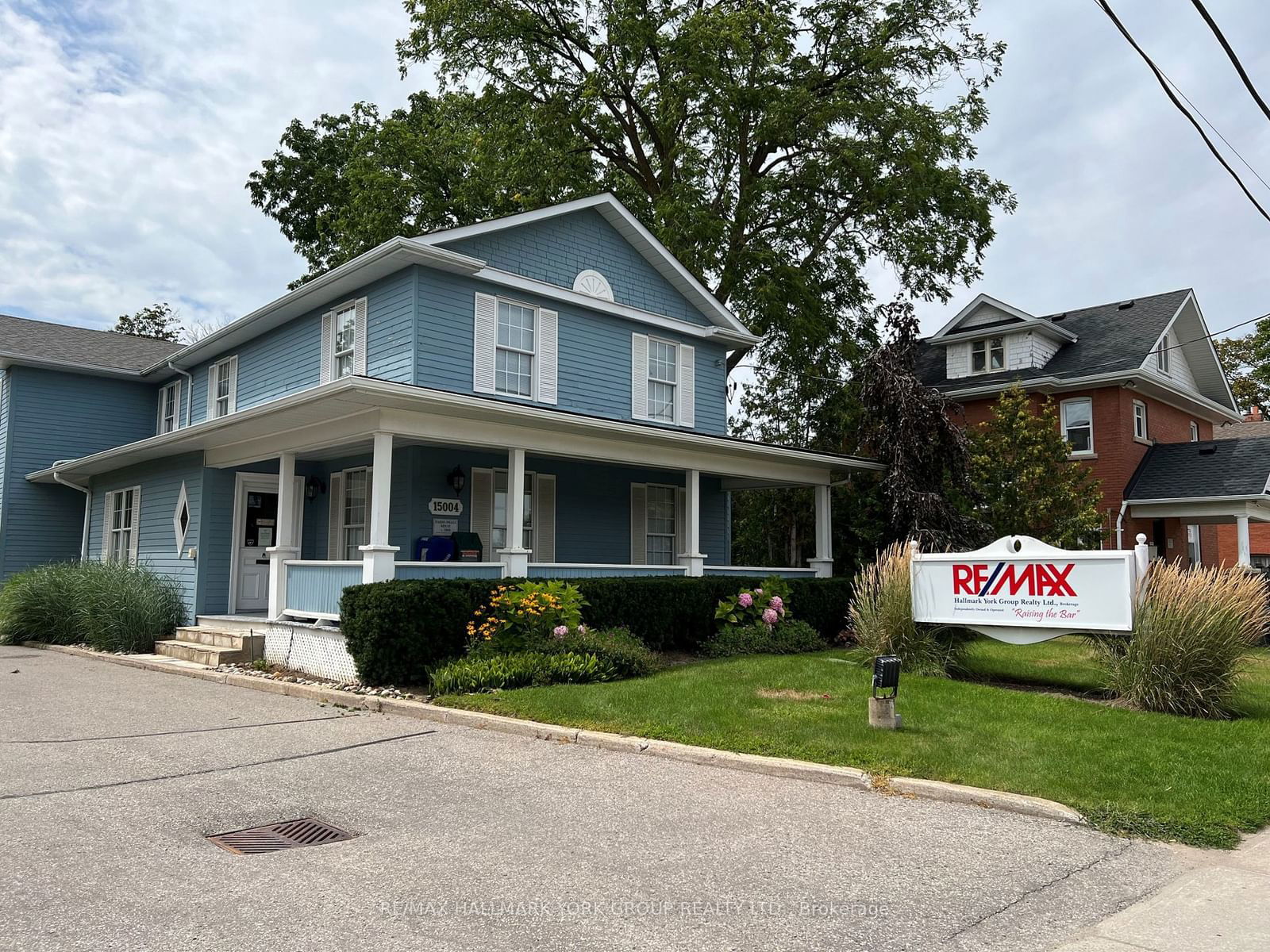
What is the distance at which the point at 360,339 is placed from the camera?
16.0 meters

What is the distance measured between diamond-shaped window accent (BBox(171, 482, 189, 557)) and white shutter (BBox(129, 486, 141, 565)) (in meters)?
2.05

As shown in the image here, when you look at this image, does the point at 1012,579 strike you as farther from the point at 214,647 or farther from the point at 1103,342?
the point at 1103,342

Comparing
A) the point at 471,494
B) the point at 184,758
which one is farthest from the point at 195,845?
the point at 471,494

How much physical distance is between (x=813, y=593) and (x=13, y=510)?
1826 centimetres

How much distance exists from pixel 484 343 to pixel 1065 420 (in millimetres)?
16117

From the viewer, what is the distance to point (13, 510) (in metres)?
22.0

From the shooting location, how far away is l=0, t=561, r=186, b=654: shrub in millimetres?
15547

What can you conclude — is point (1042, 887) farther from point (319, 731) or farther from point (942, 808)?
point (319, 731)

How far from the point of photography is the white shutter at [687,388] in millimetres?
19141

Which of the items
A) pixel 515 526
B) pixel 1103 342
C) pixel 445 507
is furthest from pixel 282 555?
pixel 1103 342

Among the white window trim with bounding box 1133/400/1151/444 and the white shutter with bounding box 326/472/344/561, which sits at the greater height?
the white window trim with bounding box 1133/400/1151/444

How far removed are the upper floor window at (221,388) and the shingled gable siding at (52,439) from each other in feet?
13.1

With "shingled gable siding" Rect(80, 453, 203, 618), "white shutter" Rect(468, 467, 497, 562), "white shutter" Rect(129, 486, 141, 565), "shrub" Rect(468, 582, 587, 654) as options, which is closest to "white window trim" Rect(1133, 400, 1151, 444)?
"white shutter" Rect(468, 467, 497, 562)

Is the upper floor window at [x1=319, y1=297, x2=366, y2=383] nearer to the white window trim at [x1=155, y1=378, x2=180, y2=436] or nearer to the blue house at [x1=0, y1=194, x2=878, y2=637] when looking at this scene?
the blue house at [x1=0, y1=194, x2=878, y2=637]
